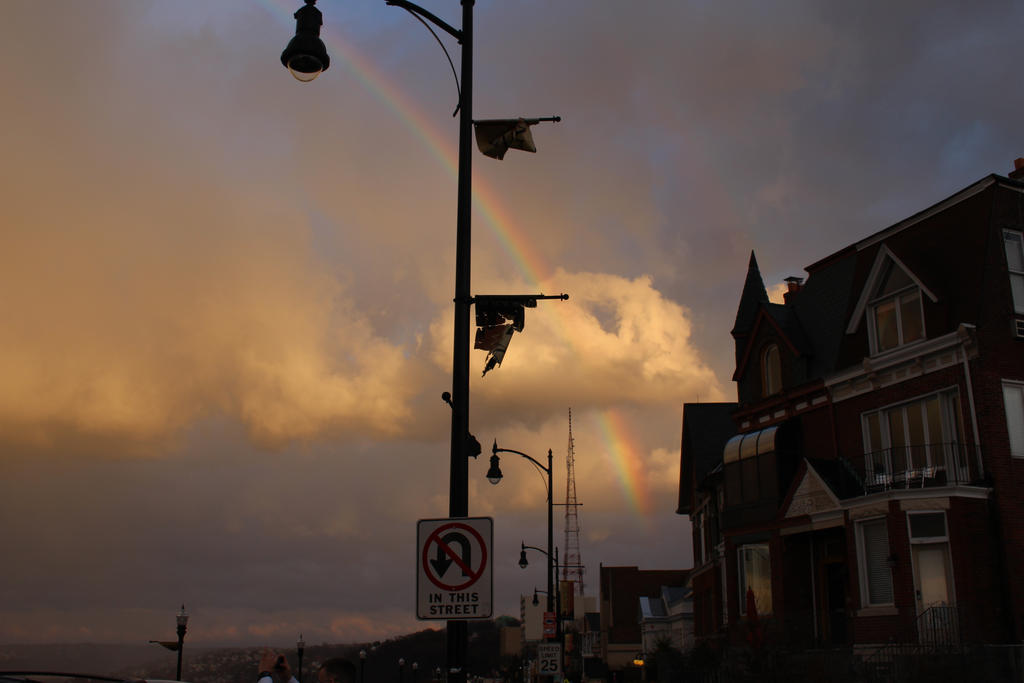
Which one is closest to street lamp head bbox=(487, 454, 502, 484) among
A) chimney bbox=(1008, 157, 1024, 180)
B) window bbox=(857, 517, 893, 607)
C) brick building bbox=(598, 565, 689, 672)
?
window bbox=(857, 517, 893, 607)

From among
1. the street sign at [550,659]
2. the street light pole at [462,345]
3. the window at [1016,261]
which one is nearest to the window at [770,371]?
the window at [1016,261]

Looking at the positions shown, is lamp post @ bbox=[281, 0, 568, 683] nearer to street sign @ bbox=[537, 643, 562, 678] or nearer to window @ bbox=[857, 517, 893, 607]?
street sign @ bbox=[537, 643, 562, 678]

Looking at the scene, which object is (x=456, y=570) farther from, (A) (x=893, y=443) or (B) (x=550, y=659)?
(A) (x=893, y=443)

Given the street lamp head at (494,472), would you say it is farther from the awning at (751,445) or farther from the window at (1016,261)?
the window at (1016,261)

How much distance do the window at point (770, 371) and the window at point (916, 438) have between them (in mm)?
5507

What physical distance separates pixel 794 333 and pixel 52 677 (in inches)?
1183

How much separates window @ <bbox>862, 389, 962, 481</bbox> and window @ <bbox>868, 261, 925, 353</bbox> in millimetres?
2077

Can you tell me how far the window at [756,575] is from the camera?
108 feet

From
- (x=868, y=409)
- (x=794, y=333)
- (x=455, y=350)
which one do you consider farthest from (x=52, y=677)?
(x=794, y=333)

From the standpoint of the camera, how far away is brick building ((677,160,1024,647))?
25281 millimetres

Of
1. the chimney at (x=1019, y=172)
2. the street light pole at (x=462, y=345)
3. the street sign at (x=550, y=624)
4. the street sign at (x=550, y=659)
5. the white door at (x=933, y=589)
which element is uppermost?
the chimney at (x=1019, y=172)

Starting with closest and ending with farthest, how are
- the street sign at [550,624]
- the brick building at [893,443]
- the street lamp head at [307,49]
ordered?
1. the street lamp head at [307,49]
2. the brick building at [893,443]
3. the street sign at [550,624]

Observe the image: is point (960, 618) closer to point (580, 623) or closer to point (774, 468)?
point (774, 468)

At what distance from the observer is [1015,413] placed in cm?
2612
